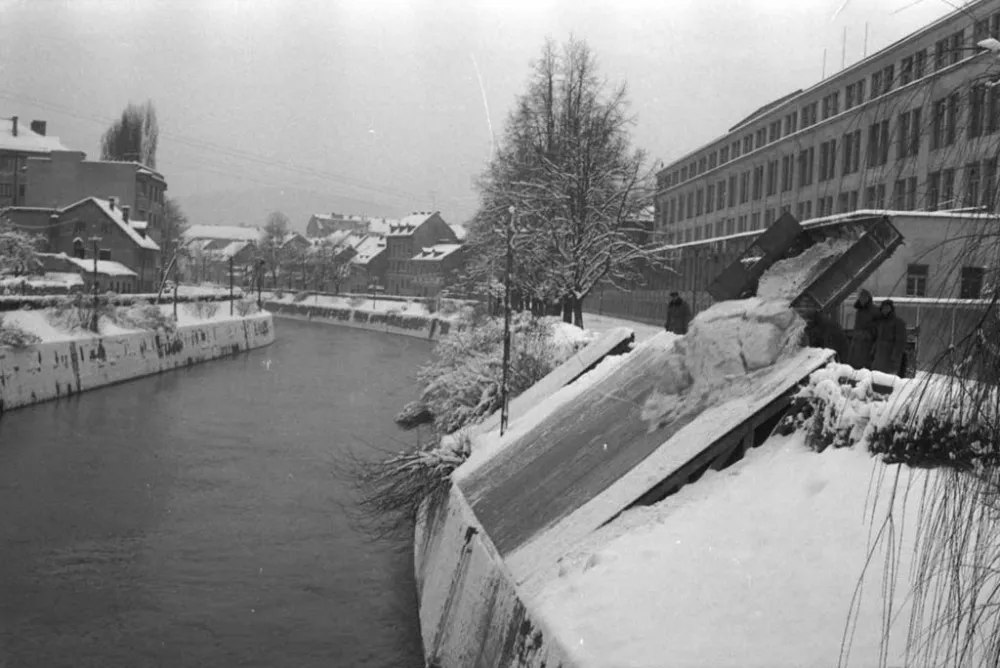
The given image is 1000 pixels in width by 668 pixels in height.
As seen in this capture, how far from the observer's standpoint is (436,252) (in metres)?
104

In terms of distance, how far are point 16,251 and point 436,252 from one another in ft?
175

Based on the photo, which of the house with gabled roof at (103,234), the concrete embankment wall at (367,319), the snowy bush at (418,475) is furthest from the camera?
the house with gabled roof at (103,234)

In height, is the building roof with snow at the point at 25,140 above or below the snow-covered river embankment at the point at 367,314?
above

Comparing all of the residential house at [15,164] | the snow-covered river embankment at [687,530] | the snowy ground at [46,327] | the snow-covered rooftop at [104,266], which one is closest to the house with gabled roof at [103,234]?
the snow-covered rooftop at [104,266]

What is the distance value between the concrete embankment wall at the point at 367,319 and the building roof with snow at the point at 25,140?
22.7 metres

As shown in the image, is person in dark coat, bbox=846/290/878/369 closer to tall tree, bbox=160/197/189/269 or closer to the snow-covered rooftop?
the snow-covered rooftop

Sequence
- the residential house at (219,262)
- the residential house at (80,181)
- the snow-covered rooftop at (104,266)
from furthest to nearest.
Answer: the residential house at (219,262) → the residential house at (80,181) → the snow-covered rooftop at (104,266)

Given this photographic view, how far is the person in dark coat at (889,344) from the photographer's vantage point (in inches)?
434

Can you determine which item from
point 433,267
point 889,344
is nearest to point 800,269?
point 889,344

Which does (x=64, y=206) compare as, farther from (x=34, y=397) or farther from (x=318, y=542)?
(x=318, y=542)

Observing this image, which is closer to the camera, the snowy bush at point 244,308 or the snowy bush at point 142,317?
the snowy bush at point 142,317

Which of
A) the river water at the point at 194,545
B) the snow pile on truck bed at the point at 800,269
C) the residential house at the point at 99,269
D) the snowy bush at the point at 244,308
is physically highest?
the snow pile on truck bed at the point at 800,269

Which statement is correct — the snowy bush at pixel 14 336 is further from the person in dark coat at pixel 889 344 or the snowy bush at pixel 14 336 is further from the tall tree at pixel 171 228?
the tall tree at pixel 171 228

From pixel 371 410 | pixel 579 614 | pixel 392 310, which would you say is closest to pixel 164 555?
pixel 579 614
